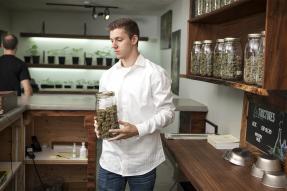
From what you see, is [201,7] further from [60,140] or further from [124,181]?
[60,140]

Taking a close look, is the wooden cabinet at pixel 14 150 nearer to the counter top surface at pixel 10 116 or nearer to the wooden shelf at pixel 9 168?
the wooden shelf at pixel 9 168

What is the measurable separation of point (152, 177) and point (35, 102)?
3.97 ft

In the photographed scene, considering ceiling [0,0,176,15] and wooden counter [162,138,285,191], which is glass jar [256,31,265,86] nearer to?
wooden counter [162,138,285,191]

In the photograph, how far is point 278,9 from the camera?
4.13 feet

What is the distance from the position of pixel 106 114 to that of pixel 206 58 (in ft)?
2.62

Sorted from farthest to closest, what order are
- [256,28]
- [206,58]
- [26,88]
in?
[26,88] → [206,58] → [256,28]

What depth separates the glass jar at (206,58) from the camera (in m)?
2.01

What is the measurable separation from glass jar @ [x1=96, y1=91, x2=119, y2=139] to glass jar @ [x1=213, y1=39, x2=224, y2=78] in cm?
64

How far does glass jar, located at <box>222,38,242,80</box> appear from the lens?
1.69 m

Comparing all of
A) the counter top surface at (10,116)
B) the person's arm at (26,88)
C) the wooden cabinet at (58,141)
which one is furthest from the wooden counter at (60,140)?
the person's arm at (26,88)

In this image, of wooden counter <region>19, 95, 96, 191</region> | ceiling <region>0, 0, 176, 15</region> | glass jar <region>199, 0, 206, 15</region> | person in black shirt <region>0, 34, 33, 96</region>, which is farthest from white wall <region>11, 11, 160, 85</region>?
glass jar <region>199, 0, 206, 15</region>

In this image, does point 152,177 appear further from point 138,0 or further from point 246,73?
point 138,0

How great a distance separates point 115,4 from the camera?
484 centimetres

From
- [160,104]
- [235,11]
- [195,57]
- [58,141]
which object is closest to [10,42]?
[58,141]
